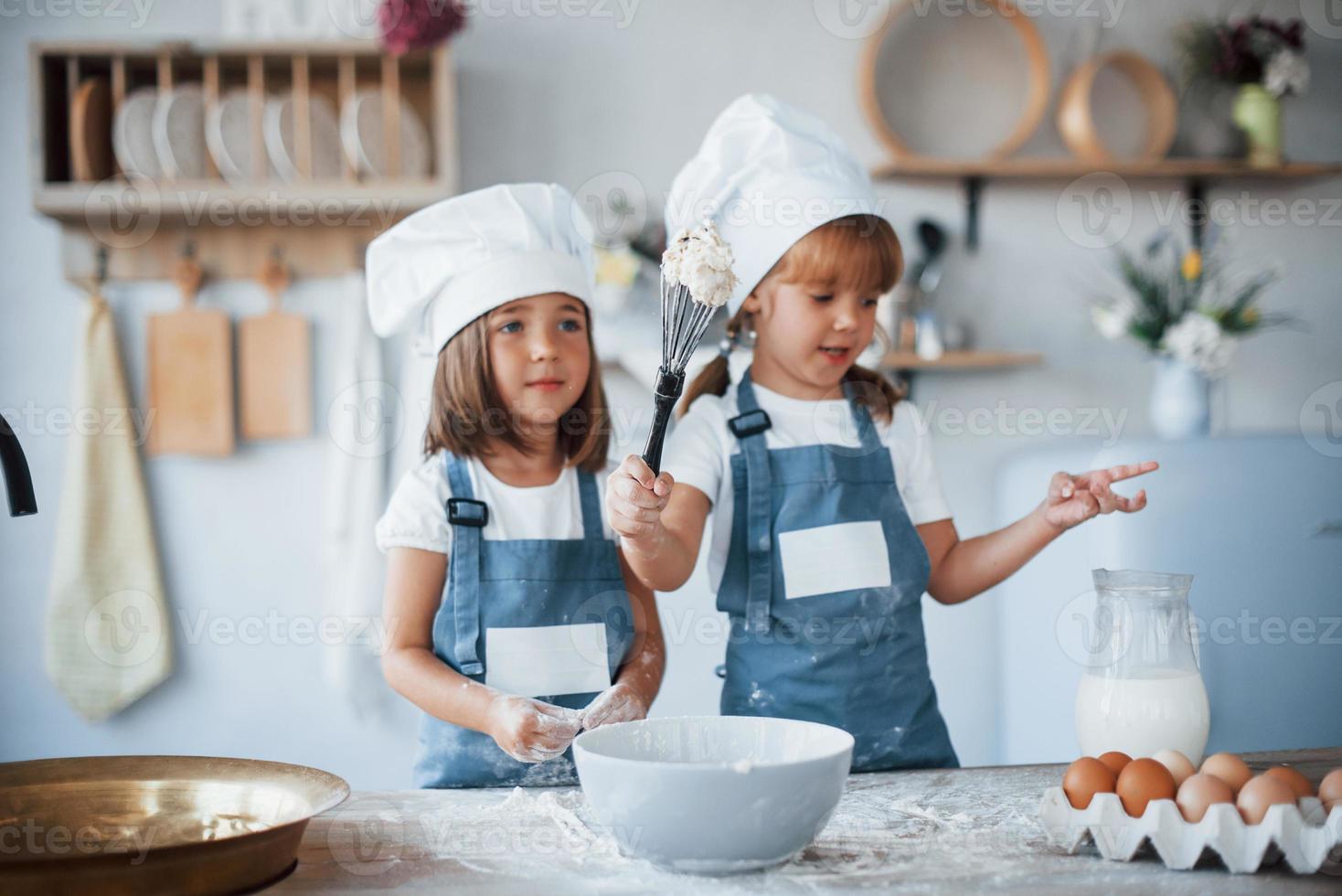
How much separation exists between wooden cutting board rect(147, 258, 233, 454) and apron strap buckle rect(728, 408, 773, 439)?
47.7 inches

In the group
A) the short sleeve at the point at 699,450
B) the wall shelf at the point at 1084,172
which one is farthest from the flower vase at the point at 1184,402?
the short sleeve at the point at 699,450

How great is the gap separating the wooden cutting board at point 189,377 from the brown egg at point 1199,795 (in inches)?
70.0

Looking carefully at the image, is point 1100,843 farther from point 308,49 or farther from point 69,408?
point 69,408

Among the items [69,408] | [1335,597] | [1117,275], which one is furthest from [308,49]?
[1335,597]

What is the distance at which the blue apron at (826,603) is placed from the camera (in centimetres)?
116

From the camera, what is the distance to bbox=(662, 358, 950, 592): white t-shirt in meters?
1.19

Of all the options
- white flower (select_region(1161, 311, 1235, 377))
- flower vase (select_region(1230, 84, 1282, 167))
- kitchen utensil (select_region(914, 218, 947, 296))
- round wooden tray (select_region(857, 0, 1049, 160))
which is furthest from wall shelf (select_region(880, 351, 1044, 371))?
flower vase (select_region(1230, 84, 1282, 167))

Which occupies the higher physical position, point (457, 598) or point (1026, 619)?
point (457, 598)

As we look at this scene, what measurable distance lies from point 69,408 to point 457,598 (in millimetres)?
1279

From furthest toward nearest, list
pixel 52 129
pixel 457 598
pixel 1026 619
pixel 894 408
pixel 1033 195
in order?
pixel 1033 195 → pixel 1026 619 → pixel 52 129 → pixel 894 408 → pixel 457 598

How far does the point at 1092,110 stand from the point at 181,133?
67.5 inches

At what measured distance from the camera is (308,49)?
76.0 inches

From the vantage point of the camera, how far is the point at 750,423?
1.21 metres

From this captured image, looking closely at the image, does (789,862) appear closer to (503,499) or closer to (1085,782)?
(1085,782)
